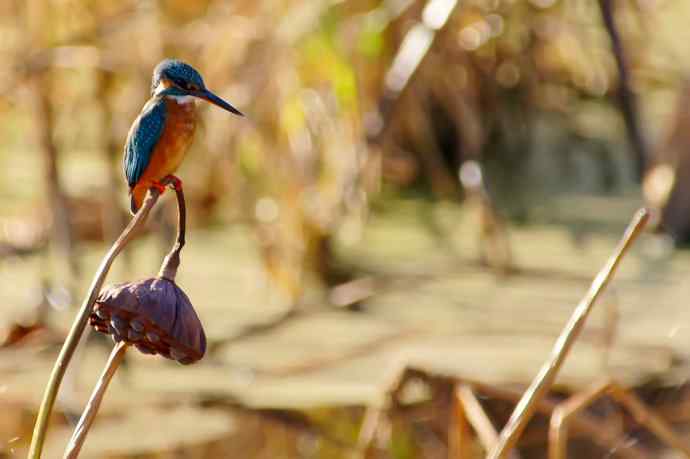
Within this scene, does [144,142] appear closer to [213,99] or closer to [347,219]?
[213,99]

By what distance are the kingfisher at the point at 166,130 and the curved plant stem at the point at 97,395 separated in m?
0.08

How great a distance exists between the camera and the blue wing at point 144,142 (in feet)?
2.24

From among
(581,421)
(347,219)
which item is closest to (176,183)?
(581,421)

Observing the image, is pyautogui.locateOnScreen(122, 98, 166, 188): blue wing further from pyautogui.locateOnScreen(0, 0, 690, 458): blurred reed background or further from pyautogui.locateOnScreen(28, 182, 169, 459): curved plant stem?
pyautogui.locateOnScreen(0, 0, 690, 458): blurred reed background

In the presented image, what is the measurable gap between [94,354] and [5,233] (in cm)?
63

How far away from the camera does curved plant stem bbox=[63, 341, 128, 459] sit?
643mm

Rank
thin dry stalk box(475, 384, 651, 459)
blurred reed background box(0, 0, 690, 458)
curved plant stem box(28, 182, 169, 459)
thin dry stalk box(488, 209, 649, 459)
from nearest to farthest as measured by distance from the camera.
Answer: curved plant stem box(28, 182, 169, 459), thin dry stalk box(488, 209, 649, 459), thin dry stalk box(475, 384, 651, 459), blurred reed background box(0, 0, 690, 458)

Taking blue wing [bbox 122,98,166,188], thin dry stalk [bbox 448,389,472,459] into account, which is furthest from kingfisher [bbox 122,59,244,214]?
thin dry stalk [bbox 448,389,472,459]

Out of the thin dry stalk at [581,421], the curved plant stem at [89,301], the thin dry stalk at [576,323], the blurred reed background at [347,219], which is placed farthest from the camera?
the blurred reed background at [347,219]

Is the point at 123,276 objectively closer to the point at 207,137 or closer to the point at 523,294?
the point at 207,137

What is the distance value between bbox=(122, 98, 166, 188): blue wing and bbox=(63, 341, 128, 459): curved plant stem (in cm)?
8

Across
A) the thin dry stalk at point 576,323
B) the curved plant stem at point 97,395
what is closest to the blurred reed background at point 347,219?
the thin dry stalk at point 576,323

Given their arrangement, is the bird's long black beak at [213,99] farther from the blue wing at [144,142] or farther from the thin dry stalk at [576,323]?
the thin dry stalk at [576,323]

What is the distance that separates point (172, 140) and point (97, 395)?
0.12 meters
